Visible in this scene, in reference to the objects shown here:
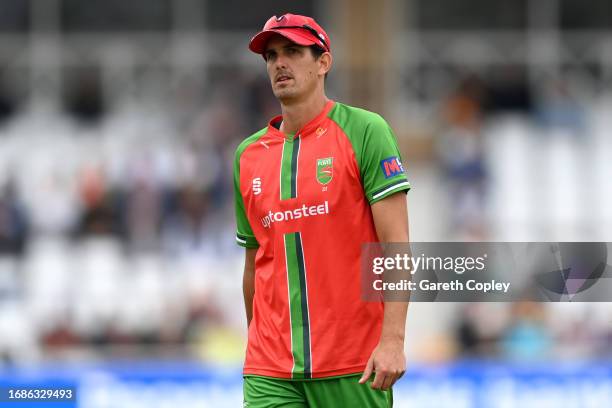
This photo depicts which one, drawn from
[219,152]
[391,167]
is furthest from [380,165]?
[219,152]

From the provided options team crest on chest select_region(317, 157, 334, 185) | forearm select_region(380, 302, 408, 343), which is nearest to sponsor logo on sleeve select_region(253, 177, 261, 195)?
team crest on chest select_region(317, 157, 334, 185)

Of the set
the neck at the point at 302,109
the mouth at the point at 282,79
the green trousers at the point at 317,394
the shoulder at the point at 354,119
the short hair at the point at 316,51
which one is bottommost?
the green trousers at the point at 317,394

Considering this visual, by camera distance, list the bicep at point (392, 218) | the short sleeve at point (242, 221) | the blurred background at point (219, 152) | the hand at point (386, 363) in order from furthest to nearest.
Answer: the blurred background at point (219, 152) → the short sleeve at point (242, 221) → the bicep at point (392, 218) → the hand at point (386, 363)

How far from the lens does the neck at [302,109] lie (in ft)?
16.5

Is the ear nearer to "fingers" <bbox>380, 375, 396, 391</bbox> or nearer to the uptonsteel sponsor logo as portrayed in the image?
the uptonsteel sponsor logo

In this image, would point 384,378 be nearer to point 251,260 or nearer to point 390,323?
point 390,323

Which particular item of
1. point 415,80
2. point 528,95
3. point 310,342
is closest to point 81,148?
point 415,80

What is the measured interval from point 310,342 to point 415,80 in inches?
456

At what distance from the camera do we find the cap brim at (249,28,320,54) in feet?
16.0

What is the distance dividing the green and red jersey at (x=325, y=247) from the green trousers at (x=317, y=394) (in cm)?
4

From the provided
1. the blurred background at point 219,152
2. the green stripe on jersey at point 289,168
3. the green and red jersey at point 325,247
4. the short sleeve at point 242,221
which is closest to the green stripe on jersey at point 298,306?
the green and red jersey at point 325,247

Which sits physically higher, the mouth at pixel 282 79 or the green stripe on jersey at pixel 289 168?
the mouth at pixel 282 79

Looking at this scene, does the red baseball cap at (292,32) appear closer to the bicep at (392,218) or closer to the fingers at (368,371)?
the bicep at (392,218)

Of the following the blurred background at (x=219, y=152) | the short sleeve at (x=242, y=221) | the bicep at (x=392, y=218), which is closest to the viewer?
the bicep at (x=392, y=218)
